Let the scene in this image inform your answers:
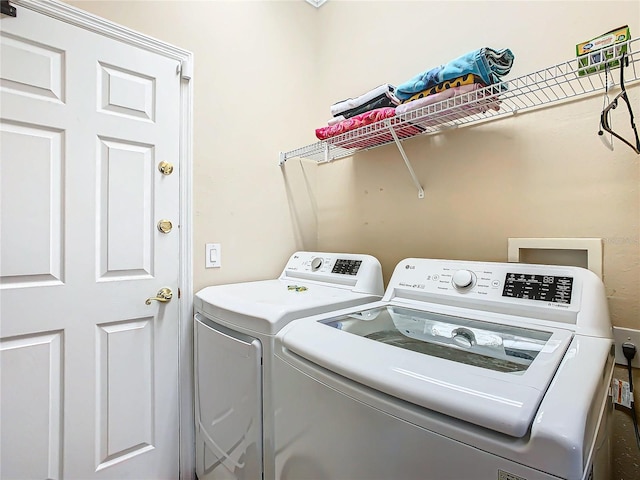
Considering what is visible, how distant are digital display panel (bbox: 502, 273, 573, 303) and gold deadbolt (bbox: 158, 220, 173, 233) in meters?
1.45

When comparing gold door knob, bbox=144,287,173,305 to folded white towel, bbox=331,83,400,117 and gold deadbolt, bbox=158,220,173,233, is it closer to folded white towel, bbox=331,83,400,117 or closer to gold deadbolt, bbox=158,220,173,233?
gold deadbolt, bbox=158,220,173,233

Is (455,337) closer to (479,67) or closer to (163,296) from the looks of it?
(479,67)

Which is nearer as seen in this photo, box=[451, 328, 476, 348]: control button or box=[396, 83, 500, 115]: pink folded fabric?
box=[451, 328, 476, 348]: control button

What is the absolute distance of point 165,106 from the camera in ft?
5.16

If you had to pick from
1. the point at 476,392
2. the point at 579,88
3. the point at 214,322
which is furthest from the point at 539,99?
the point at 214,322

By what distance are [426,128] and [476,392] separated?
1.26 metres

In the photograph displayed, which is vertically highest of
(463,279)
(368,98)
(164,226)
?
(368,98)

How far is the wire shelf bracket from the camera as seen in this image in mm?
1066

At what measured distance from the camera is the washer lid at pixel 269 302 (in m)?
1.09

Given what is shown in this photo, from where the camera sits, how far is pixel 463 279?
1.19 metres

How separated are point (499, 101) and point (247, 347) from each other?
130 cm

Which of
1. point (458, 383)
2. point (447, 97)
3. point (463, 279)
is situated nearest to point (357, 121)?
point (447, 97)

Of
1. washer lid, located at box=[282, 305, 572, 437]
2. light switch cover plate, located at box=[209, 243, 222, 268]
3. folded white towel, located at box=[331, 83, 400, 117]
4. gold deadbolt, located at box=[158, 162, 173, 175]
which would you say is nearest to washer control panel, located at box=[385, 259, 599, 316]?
washer lid, located at box=[282, 305, 572, 437]

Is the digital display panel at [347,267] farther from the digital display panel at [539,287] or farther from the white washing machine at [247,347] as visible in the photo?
the digital display panel at [539,287]
